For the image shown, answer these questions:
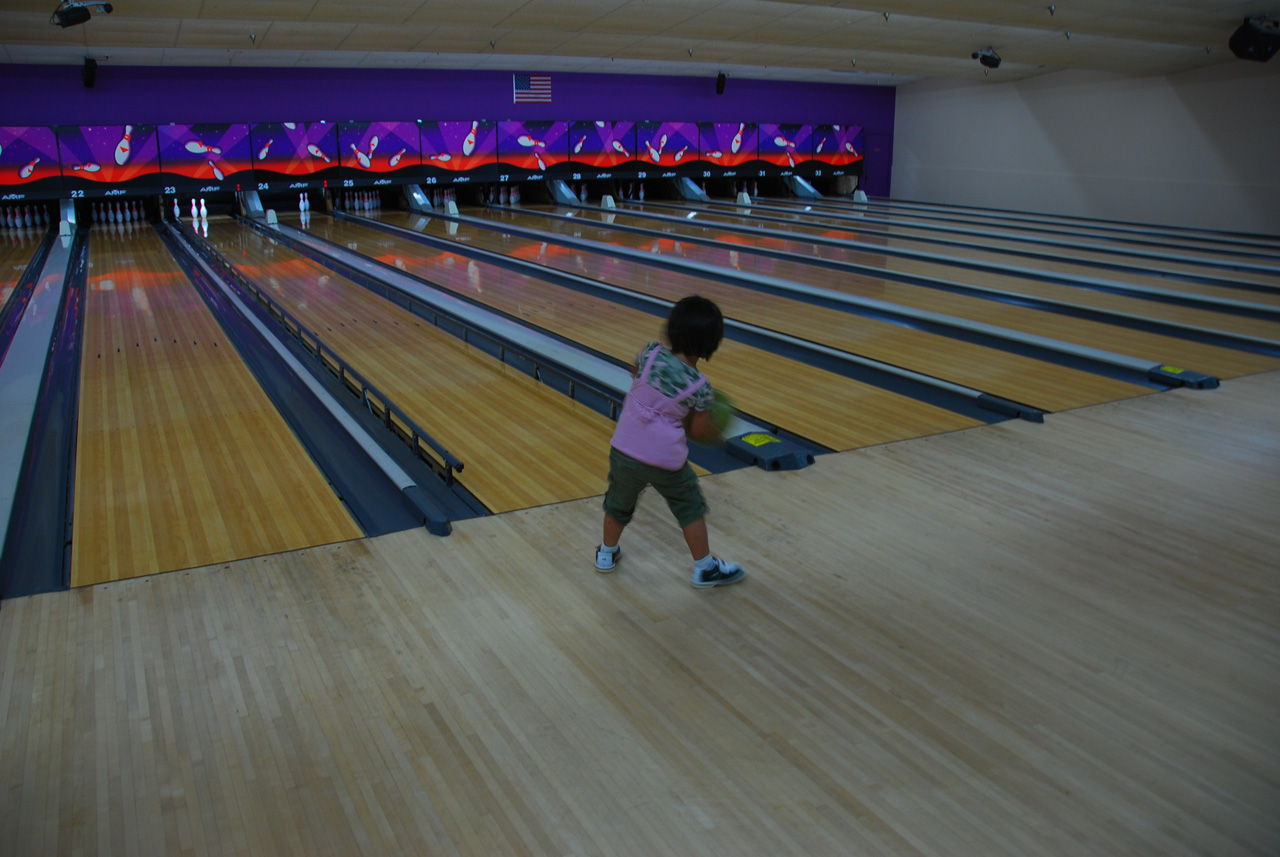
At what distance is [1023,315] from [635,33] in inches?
165

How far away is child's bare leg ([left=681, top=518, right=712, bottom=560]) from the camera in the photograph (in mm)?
2055

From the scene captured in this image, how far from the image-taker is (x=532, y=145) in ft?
35.5

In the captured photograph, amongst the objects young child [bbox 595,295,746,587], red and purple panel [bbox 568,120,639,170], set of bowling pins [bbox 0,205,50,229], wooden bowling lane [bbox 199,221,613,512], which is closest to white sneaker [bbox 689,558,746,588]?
young child [bbox 595,295,746,587]

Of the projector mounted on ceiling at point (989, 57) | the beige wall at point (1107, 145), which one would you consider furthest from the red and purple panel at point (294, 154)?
the beige wall at point (1107, 145)

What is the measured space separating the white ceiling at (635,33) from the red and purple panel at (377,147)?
62 cm

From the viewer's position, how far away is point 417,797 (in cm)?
142

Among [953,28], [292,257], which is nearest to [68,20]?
[292,257]

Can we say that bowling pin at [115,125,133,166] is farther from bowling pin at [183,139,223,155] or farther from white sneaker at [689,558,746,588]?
white sneaker at [689,558,746,588]

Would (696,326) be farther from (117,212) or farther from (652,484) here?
(117,212)

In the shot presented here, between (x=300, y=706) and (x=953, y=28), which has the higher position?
(x=953, y=28)

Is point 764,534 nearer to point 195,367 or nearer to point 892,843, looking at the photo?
point 892,843

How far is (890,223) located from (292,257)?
5.66 m

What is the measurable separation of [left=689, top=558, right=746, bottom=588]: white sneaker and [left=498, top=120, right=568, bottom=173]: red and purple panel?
9.30m

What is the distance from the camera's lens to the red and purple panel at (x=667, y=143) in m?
11.5
